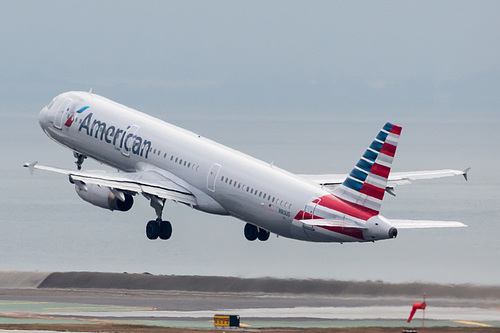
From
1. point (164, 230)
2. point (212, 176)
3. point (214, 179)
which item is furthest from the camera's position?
point (164, 230)

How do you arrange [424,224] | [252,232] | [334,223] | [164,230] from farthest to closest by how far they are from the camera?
[252,232] → [164,230] → [334,223] → [424,224]

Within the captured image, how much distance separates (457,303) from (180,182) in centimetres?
2107

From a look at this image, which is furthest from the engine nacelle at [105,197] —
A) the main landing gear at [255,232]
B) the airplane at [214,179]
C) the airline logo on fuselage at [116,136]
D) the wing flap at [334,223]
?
the wing flap at [334,223]

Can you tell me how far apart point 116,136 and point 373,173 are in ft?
80.1

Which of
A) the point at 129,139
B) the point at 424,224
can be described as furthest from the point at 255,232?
the point at 424,224

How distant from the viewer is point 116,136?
93.9 m

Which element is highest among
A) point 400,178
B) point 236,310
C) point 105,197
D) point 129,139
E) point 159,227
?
point 129,139

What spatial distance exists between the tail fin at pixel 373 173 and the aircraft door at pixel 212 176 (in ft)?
38.8

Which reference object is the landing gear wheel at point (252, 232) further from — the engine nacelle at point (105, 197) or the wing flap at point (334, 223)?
the wing flap at point (334, 223)

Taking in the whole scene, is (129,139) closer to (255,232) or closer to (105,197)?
(105,197)

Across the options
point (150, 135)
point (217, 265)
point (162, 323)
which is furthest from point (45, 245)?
point (162, 323)

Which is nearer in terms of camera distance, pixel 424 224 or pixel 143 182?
pixel 424 224

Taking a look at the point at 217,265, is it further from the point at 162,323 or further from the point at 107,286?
the point at 162,323

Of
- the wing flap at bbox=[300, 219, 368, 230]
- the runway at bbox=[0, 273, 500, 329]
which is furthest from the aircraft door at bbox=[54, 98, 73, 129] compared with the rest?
the wing flap at bbox=[300, 219, 368, 230]
